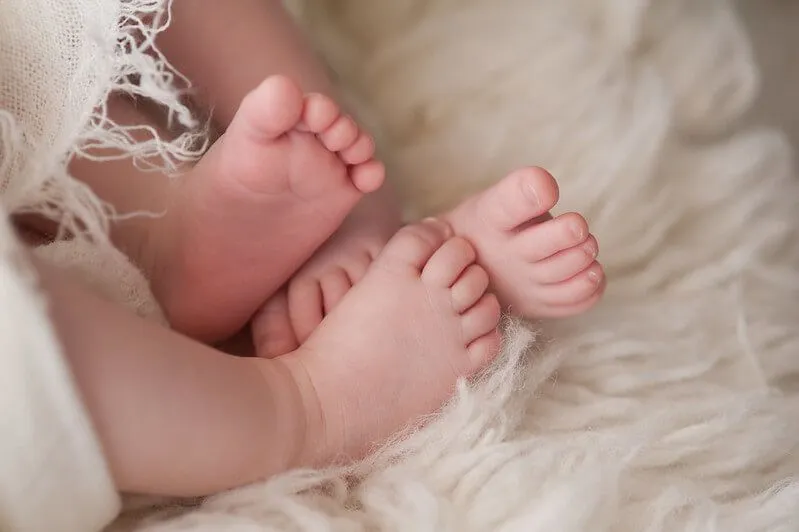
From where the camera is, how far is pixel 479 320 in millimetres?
577

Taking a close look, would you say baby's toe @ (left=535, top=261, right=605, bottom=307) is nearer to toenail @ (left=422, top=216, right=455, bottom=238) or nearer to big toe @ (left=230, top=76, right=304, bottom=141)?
toenail @ (left=422, top=216, right=455, bottom=238)

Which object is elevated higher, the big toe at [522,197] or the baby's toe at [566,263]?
the big toe at [522,197]

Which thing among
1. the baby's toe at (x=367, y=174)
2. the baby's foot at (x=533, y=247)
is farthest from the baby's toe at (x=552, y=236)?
the baby's toe at (x=367, y=174)

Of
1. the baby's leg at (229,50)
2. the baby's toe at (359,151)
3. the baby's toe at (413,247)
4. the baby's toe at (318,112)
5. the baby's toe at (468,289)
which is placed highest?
the baby's leg at (229,50)

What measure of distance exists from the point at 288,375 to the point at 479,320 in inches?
5.1

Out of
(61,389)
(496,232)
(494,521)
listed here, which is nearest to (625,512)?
(494,521)

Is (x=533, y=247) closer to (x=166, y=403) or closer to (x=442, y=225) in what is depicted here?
(x=442, y=225)

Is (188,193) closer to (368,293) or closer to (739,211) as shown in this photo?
(368,293)

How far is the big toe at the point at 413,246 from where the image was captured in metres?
0.59

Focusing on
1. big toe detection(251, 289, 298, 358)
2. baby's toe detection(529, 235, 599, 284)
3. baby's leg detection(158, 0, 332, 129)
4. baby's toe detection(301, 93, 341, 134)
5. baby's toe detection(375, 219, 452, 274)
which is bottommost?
big toe detection(251, 289, 298, 358)

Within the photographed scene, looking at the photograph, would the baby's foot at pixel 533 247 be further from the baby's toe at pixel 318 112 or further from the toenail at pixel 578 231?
the baby's toe at pixel 318 112

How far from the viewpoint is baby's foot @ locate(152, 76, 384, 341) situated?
0.52 meters

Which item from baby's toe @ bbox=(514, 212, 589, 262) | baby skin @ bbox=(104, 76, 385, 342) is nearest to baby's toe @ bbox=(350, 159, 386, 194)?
baby skin @ bbox=(104, 76, 385, 342)

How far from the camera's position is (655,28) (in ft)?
2.48
